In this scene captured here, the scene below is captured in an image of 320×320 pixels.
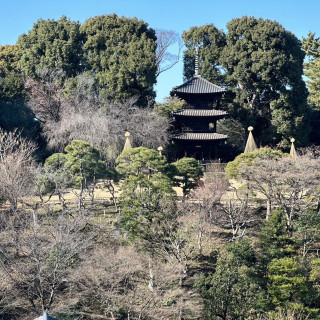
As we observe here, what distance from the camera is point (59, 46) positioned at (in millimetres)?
32500

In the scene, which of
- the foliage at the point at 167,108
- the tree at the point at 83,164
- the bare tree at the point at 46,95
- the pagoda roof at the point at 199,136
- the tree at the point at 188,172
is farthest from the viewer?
the foliage at the point at 167,108

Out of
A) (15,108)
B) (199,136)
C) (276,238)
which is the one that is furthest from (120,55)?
(276,238)

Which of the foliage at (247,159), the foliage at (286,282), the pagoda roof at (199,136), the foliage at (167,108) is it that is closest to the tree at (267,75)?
the pagoda roof at (199,136)

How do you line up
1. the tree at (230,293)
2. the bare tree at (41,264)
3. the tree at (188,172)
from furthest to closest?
the tree at (188,172)
the tree at (230,293)
the bare tree at (41,264)

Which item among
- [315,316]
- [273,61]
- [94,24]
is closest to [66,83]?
[94,24]

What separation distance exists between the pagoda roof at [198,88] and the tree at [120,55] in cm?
249

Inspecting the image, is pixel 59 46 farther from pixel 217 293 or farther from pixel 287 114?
pixel 217 293

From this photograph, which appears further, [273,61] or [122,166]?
[273,61]

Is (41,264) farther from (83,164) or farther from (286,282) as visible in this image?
(286,282)

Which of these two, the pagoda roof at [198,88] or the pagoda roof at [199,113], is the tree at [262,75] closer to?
the pagoda roof at [198,88]

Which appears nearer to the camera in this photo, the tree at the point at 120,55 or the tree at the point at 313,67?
the tree at the point at 120,55

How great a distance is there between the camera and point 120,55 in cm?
3231

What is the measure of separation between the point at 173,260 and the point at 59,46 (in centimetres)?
2117

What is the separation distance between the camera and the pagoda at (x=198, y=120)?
30562 mm
